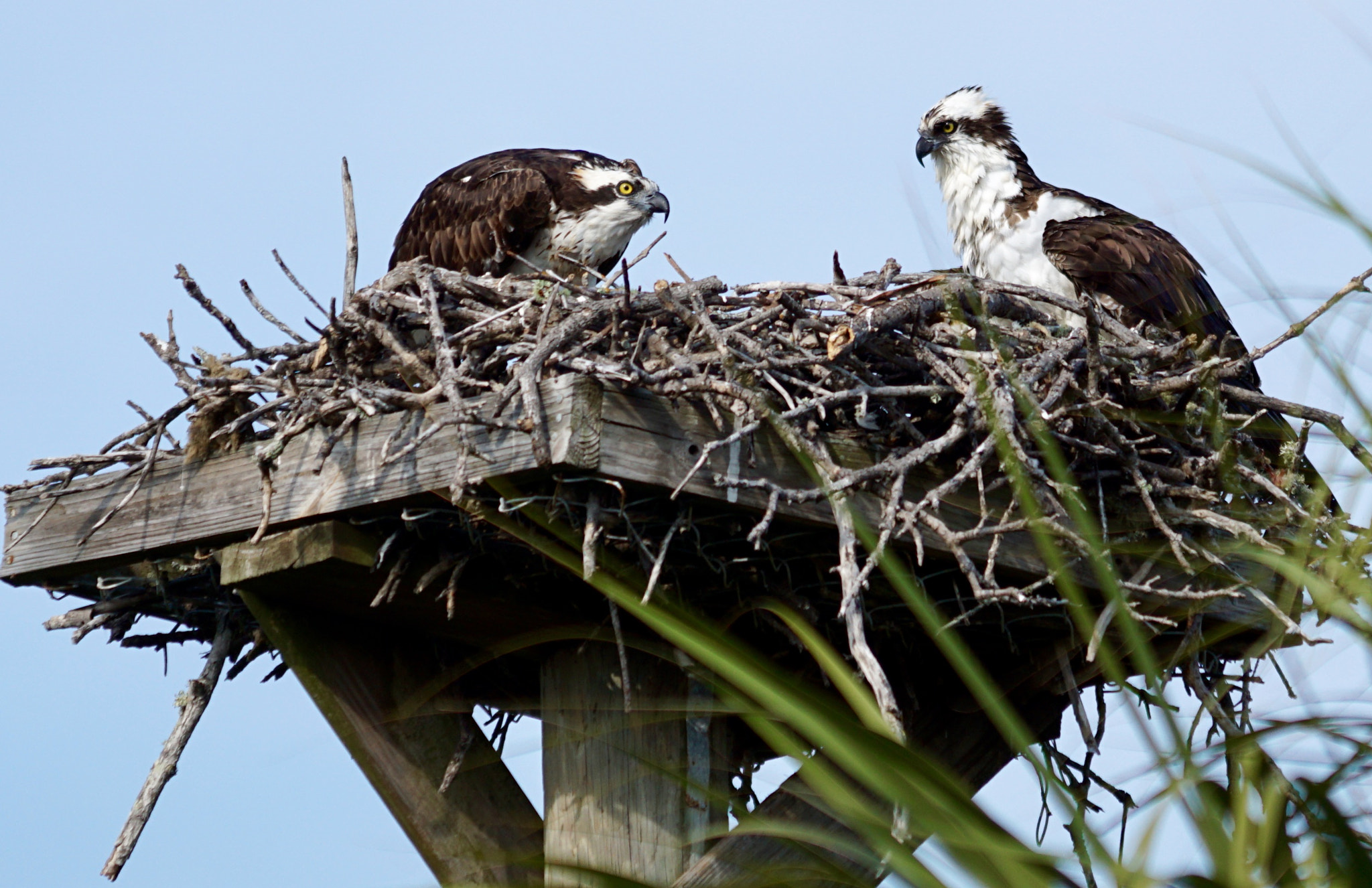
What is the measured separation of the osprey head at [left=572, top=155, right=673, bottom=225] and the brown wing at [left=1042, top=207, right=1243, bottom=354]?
5.03ft

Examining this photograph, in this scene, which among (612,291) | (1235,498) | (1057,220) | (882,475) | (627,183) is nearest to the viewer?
(882,475)

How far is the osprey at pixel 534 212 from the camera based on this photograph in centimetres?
548

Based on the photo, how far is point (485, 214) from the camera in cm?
550

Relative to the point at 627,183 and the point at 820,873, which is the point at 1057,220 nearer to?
the point at 627,183

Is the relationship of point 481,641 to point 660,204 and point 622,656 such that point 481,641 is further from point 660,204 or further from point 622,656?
point 660,204

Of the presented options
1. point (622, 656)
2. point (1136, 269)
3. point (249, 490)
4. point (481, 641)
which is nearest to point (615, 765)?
point (481, 641)

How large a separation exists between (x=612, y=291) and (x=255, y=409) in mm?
819

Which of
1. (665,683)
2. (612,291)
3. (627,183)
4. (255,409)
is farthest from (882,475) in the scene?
(627,183)

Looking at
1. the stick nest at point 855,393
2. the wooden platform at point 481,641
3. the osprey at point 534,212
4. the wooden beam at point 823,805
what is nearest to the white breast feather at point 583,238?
the osprey at point 534,212

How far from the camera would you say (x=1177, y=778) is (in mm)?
1177

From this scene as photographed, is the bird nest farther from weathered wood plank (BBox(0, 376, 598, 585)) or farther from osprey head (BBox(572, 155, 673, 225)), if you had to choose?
osprey head (BBox(572, 155, 673, 225))

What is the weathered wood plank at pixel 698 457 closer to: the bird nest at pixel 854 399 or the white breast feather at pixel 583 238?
the bird nest at pixel 854 399

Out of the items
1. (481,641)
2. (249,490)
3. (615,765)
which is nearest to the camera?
(249,490)

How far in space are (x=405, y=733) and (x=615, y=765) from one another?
490 millimetres
